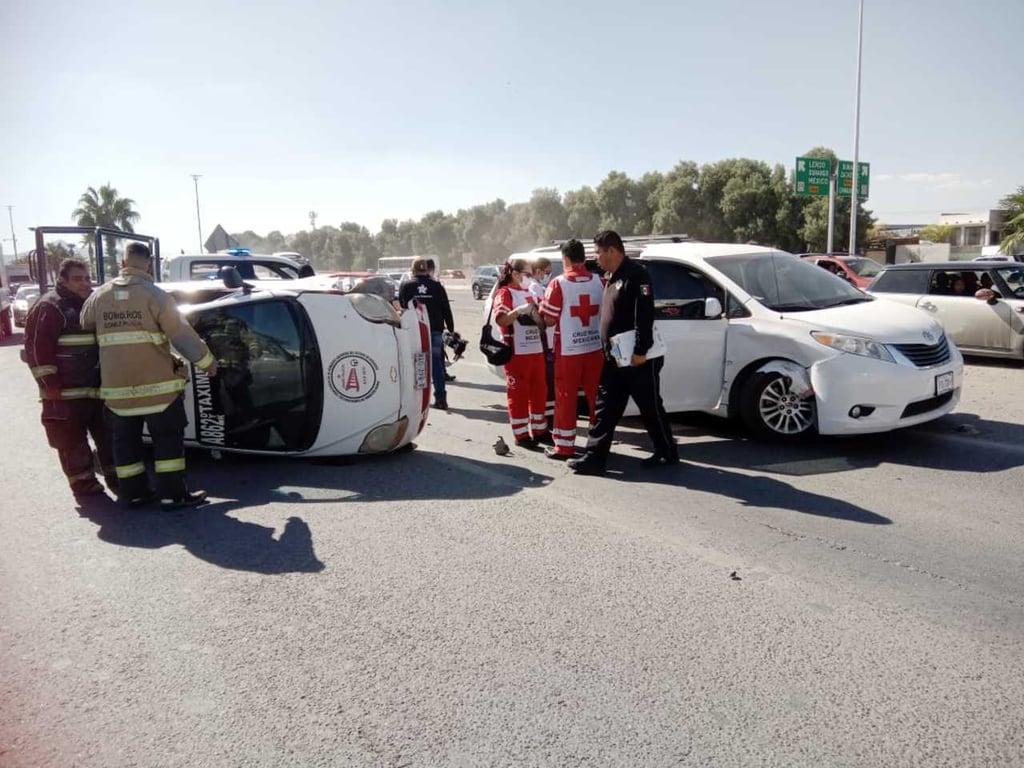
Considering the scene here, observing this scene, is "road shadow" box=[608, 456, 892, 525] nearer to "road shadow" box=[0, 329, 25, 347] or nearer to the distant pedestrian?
the distant pedestrian

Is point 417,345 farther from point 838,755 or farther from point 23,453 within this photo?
point 838,755

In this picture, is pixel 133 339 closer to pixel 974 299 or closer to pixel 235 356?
pixel 235 356

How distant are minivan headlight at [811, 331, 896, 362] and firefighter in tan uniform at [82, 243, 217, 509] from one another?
192 inches

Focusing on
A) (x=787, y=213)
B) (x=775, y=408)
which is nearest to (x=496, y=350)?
(x=775, y=408)

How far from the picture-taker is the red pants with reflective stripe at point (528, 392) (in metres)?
7.00

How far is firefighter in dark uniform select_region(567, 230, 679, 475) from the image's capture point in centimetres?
591

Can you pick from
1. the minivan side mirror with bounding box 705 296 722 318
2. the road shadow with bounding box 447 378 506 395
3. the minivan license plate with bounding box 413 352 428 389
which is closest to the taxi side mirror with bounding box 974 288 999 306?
the minivan side mirror with bounding box 705 296 722 318

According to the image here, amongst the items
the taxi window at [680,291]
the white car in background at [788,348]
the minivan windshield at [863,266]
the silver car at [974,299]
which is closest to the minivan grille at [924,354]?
the white car in background at [788,348]

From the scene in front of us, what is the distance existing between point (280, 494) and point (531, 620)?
9.29 ft

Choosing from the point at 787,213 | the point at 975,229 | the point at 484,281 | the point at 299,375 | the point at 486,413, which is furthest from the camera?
the point at 975,229

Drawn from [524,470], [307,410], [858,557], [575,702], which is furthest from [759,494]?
[307,410]

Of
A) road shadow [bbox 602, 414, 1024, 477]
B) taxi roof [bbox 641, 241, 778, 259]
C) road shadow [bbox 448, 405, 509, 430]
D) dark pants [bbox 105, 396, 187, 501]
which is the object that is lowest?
road shadow [bbox 448, 405, 509, 430]

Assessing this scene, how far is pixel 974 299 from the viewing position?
11.3 metres

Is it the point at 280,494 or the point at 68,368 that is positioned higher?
the point at 68,368
